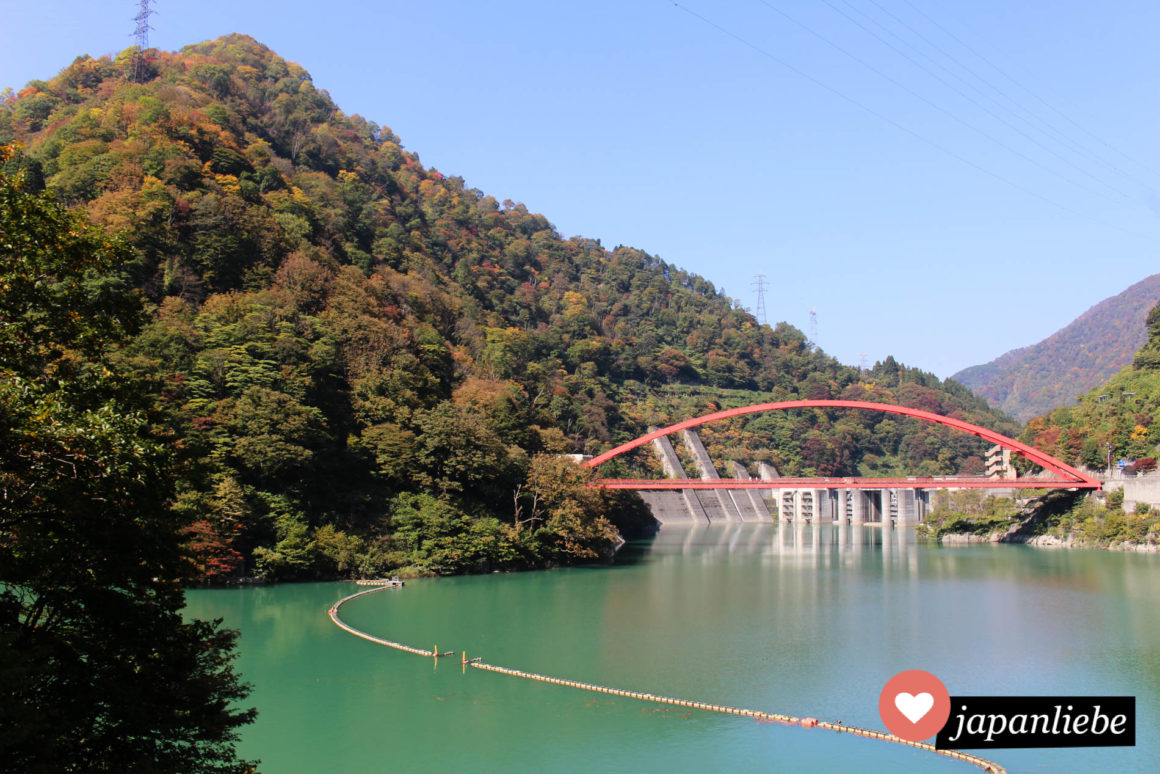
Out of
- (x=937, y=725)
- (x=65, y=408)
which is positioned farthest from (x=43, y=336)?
(x=937, y=725)

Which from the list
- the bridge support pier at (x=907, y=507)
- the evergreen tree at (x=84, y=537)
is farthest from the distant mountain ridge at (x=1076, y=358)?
the evergreen tree at (x=84, y=537)

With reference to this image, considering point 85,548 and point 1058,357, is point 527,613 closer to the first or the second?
point 85,548

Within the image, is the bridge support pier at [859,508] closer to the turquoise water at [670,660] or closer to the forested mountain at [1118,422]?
the forested mountain at [1118,422]

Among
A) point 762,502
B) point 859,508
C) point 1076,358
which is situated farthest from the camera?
point 1076,358

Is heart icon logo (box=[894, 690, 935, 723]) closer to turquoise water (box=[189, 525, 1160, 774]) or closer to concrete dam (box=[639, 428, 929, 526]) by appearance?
turquoise water (box=[189, 525, 1160, 774])

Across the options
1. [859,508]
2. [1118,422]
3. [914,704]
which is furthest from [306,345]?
[859,508]

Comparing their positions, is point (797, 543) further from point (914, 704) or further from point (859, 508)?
point (914, 704)
